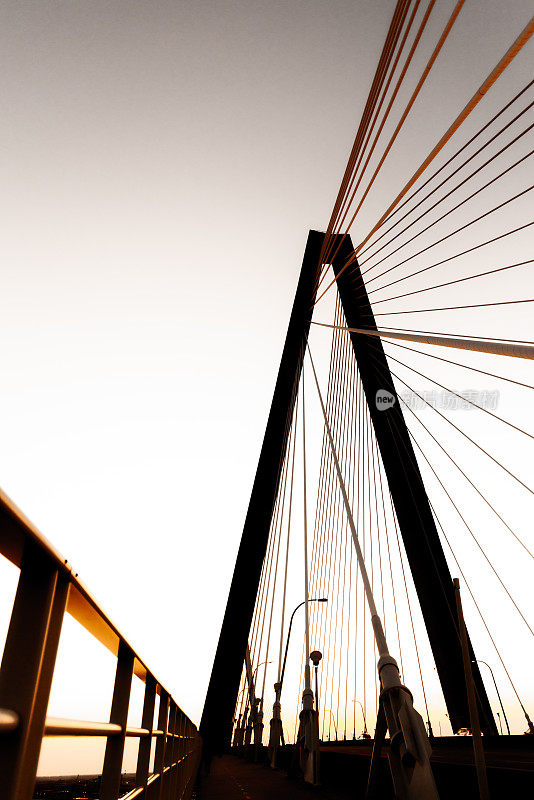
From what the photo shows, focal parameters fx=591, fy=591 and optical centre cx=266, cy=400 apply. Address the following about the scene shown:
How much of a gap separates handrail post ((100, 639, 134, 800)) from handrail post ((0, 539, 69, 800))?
0.67 meters

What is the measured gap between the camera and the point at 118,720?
1632 millimetres

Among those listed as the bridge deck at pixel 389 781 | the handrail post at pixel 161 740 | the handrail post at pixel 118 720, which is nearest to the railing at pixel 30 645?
the handrail post at pixel 118 720

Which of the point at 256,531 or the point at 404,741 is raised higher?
the point at 256,531

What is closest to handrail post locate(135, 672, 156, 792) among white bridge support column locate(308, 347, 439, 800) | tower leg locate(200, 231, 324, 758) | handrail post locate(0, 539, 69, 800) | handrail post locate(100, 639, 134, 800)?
handrail post locate(100, 639, 134, 800)

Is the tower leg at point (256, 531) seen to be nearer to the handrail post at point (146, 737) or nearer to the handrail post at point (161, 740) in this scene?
the handrail post at point (161, 740)

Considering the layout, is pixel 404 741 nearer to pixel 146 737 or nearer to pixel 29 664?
pixel 146 737

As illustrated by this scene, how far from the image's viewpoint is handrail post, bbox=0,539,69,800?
30.1 inches

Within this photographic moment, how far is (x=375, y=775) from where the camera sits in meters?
2.70

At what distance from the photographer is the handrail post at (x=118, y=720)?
1.57m

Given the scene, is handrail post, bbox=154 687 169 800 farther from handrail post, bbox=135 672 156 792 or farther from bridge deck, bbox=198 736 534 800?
bridge deck, bbox=198 736 534 800

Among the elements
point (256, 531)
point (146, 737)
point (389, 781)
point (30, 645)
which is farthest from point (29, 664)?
point (256, 531)

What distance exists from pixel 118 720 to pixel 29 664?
0.97 m

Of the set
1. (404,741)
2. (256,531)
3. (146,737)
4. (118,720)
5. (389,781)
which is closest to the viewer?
(118,720)

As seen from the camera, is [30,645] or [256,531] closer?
[30,645]
